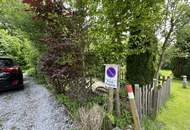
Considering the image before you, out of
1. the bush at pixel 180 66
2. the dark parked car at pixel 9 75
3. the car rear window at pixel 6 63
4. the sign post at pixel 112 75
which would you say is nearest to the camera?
the sign post at pixel 112 75

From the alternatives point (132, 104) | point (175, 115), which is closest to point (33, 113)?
point (132, 104)

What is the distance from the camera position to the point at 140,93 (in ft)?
16.6

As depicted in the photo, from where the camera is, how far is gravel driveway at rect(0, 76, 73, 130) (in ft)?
14.6

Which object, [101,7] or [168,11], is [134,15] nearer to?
[101,7]

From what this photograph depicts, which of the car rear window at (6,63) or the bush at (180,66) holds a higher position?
the car rear window at (6,63)

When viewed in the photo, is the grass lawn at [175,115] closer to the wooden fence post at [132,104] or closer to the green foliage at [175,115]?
the green foliage at [175,115]

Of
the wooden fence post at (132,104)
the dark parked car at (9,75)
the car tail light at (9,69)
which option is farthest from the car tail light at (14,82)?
the wooden fence post at (132,104)

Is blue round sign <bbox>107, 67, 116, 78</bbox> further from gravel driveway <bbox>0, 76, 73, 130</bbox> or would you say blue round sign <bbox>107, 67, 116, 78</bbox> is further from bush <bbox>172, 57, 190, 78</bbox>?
bush <bbox>172, 57, 190, 78</bbox>

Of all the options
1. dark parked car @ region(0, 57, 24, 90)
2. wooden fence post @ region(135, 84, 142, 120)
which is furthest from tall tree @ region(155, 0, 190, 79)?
dark parked car @ region(0, 57, 24, 90)

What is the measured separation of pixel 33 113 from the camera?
5160mm

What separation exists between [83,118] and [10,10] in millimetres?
6404

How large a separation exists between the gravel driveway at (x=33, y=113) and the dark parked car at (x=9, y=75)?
48cm

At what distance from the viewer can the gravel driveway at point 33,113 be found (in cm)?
445

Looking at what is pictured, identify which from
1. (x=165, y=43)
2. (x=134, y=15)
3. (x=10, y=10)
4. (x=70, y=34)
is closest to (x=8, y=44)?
(x=10, y=10)
